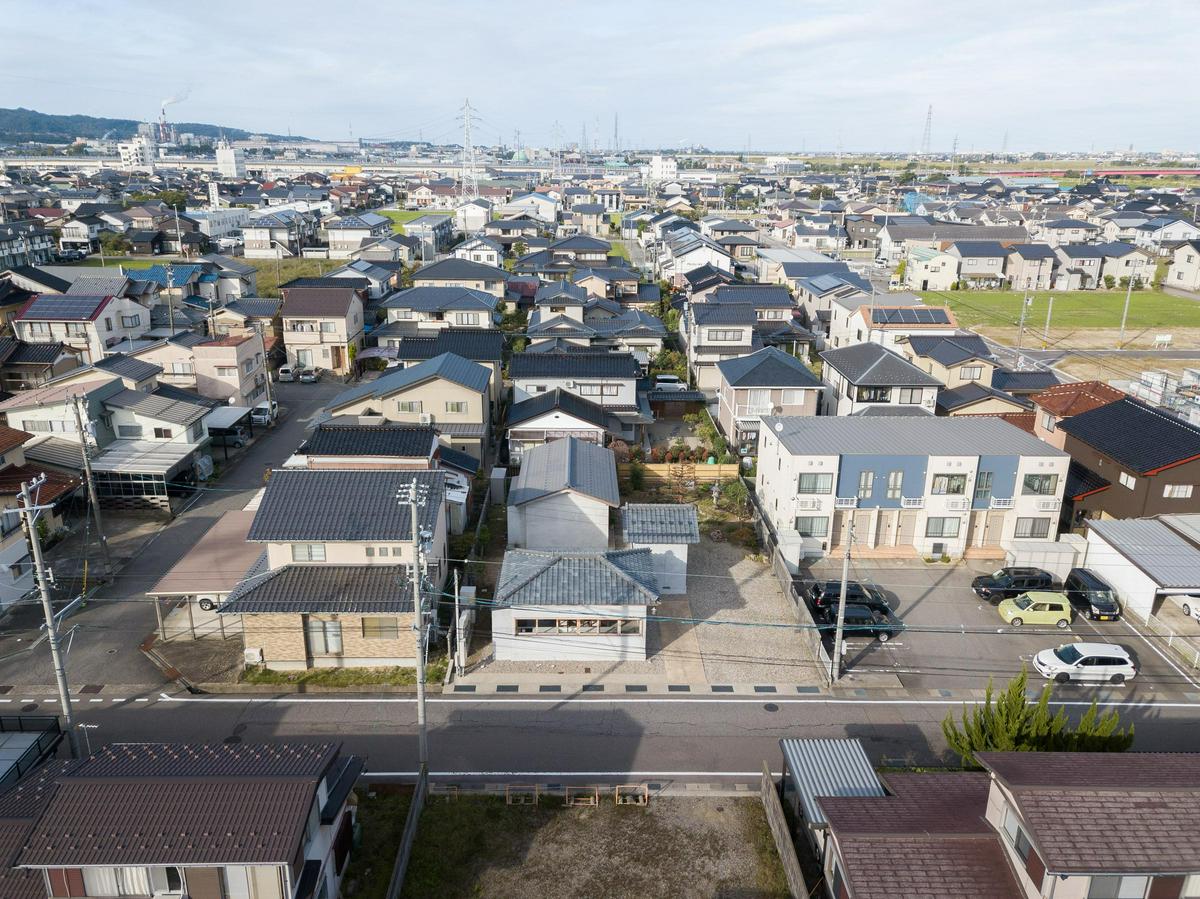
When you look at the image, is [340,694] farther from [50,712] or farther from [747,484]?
[747,484]

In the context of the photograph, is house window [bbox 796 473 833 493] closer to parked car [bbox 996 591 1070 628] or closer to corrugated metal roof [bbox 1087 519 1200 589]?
parked car [bbox 996 591 1070 628]

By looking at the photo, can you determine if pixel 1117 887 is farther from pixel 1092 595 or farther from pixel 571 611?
pixel 1092 595

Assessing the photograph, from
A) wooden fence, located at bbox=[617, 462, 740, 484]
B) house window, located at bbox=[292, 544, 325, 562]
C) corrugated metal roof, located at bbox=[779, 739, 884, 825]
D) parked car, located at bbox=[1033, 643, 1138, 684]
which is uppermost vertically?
house window, located at bbox=[292, 544, 325, 562]

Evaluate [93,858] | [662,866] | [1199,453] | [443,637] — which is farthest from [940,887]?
[1199,453]

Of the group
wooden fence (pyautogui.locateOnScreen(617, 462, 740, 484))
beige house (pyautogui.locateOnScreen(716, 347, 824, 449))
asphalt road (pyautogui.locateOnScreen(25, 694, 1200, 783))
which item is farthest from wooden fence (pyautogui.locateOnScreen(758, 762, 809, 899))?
beige house (pyautogui.locateOnScreen(716, 347, 824, 449))

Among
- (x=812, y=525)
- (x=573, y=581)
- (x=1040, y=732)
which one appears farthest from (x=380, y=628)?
(x=1040, y=732)

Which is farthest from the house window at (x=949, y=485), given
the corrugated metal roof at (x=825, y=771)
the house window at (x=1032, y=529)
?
the corrugated metal roof at (x=825, y=771)
